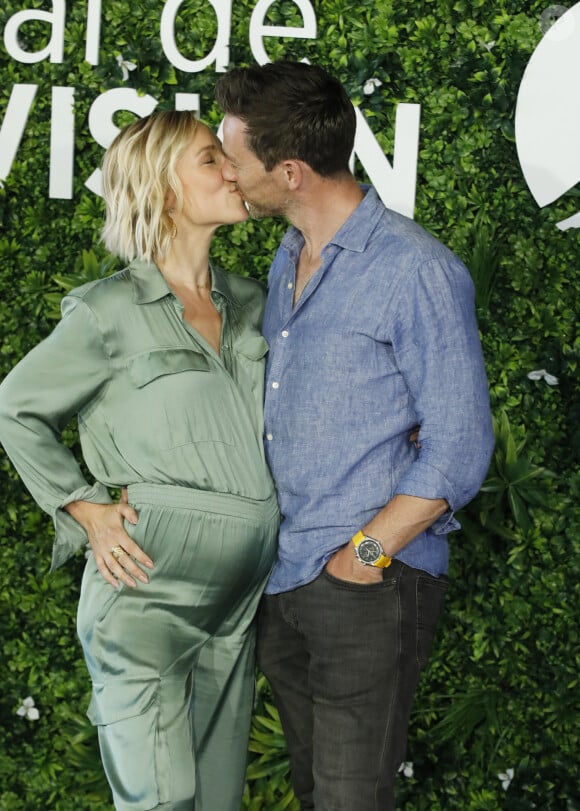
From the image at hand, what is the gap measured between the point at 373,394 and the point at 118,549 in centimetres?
65

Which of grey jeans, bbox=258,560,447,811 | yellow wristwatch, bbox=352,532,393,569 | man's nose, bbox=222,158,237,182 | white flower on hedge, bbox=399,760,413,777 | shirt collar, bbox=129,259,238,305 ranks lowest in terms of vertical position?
white flower on hedge, bbox=399,760,413,777

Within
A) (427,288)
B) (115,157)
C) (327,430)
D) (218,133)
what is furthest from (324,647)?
(218,133)

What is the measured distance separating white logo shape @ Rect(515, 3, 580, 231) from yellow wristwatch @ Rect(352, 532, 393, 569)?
1.58 m

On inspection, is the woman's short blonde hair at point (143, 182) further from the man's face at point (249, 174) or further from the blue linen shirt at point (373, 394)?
the blue linen shirt at point (373, 394)

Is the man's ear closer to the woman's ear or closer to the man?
the man

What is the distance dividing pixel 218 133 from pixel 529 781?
7.63ft

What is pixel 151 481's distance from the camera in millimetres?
2254

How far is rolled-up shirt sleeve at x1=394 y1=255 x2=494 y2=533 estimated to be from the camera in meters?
2.06

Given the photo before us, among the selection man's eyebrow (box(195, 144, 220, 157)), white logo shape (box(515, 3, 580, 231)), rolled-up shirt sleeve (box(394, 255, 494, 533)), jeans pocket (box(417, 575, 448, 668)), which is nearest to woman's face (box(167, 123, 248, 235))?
man's eyebrow (box(195, 144, 220, 157))

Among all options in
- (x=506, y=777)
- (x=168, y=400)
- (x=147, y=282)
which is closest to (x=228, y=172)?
(x=147, y=282)

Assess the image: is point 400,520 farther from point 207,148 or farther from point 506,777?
point 506,777

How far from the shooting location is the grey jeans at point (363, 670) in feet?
7.06

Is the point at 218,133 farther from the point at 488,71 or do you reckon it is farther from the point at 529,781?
the point at 529,781

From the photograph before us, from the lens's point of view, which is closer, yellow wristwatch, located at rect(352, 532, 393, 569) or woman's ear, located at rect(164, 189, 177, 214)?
yellow wristwatch, located at rect(352, 532, 393, 569)
